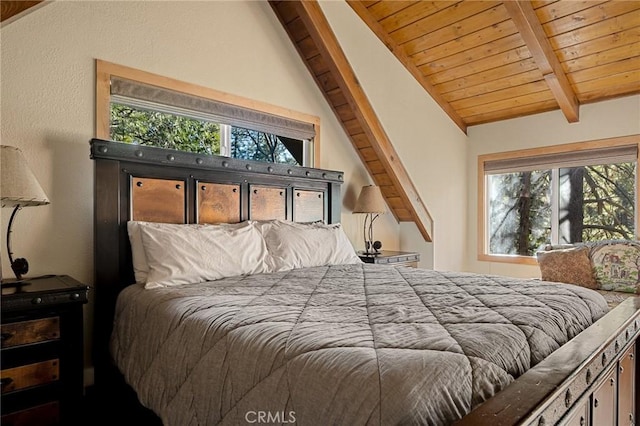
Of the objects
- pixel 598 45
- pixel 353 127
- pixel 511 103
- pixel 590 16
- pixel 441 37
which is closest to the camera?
pixel 590 16

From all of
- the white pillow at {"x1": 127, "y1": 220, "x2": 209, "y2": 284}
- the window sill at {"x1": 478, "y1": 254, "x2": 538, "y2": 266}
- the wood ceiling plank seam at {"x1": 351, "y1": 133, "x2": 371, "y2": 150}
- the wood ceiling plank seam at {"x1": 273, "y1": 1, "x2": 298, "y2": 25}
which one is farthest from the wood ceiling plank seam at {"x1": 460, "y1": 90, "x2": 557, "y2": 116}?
the white pillow at {"x1": 127, "y1": 220, "x2": 209, "y2": 284}

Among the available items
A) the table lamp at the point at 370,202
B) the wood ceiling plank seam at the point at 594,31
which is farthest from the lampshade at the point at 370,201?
the wood ceiling plank seam at the point at 594,31

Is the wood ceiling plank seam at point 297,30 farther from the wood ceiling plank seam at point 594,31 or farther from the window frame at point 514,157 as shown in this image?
the window frame at point 514,157

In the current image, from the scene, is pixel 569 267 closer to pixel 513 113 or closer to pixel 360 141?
pixel 513 113

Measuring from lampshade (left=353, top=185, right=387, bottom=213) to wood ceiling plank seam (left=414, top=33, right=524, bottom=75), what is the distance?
147 centimetres

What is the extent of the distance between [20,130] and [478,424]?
2463 mm

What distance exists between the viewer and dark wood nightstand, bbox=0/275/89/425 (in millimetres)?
1592

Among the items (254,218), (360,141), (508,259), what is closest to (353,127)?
(360,141)

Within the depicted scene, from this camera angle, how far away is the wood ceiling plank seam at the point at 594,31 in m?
2.97

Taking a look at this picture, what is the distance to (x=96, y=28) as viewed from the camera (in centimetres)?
232

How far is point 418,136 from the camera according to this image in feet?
13.6

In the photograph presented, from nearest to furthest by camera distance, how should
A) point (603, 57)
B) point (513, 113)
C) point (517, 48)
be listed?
point (603, 57) < point (517, 48) < point (513, 113)

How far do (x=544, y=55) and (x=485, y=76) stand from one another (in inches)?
26.2

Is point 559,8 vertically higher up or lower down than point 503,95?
higher up
